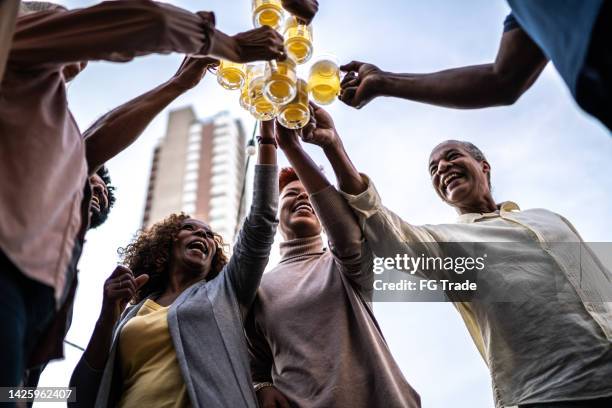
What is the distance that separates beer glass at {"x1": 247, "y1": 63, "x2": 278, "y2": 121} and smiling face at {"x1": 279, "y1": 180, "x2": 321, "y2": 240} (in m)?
0.59

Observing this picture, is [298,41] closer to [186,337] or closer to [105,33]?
[105,33]

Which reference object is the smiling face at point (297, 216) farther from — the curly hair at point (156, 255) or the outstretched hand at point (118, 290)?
the outstretched hand at point (118, 290)

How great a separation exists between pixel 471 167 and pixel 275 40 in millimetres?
1479

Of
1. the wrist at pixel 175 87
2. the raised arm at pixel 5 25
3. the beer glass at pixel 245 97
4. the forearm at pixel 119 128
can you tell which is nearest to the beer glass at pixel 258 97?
the beer glass at pixel 245 97

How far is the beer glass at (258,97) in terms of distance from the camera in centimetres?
279

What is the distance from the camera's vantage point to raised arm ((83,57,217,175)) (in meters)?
2.39

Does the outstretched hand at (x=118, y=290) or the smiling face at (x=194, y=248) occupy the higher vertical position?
the smiling face at (x=194, y=248)

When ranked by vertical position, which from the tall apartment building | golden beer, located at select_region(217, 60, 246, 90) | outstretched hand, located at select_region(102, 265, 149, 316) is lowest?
outstretched hand, located at select_region(102, 265, 149, 316)

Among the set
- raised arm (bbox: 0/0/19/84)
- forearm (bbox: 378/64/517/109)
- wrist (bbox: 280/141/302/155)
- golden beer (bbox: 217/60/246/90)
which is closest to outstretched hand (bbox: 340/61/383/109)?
forearm (bbox: 378/64/517/109)

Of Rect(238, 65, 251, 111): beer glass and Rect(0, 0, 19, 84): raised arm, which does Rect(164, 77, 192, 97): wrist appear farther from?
Rect(0, 0, 19, 84): raised arm

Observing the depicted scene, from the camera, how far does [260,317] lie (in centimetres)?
305

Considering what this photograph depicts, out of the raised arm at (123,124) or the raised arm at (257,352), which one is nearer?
the raised arm at (123,124)

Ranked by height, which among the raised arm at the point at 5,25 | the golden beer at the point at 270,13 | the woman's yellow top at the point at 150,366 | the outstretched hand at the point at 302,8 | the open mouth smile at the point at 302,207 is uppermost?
the golden beer at the point at 270,13

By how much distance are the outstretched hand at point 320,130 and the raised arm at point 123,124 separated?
0.59m
